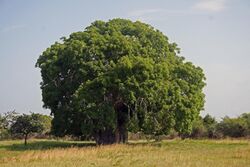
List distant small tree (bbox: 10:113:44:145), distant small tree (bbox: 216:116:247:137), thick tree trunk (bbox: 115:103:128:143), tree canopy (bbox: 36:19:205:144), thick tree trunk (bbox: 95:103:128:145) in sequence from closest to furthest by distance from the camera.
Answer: tree canopy (bbox: 36:19:205:144)
thick tree trunk (bbox: 95:103:128:145)
thick tree trunk (bbox: 115:103:128:143)
distant small tree (bbox: 10:113:44:145)
distant small tree (bbox: 216:116:247:137)

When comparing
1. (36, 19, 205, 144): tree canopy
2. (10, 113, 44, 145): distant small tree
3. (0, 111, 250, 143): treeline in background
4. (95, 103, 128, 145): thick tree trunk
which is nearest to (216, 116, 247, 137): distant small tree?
(0, 111, 250, 143): treeline in background

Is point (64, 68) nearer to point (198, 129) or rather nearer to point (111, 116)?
point (111, 116)

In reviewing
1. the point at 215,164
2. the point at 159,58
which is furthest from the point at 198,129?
the point at 215,164

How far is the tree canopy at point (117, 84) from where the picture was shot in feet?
118

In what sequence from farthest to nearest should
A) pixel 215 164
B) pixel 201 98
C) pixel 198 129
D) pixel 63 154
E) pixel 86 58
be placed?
pixel 198 129
pixel 201 98
pixel 86 58
pixel 63 154
pixel 215 164

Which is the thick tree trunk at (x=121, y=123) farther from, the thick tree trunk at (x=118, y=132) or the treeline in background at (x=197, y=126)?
the treeline in background at (x=197, y=126)

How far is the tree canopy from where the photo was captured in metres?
36.0

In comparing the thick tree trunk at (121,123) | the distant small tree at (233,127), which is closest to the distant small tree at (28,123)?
the thick tree trunk at (121,123)

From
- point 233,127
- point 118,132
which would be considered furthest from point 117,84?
point 233,127

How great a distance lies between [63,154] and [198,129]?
39.2 meters

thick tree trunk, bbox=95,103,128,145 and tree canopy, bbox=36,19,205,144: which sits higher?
tree canopy, bbox=36,19,205,144

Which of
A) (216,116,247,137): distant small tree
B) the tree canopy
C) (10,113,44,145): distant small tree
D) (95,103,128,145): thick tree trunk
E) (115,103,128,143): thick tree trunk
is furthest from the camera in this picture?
(216,116,247,137): distant small tree

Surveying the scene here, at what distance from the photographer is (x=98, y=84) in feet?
119

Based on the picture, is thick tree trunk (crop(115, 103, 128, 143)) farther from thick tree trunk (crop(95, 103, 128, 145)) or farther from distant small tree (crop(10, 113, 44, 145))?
distant small tree (crop(10, 113, 44, 145))
